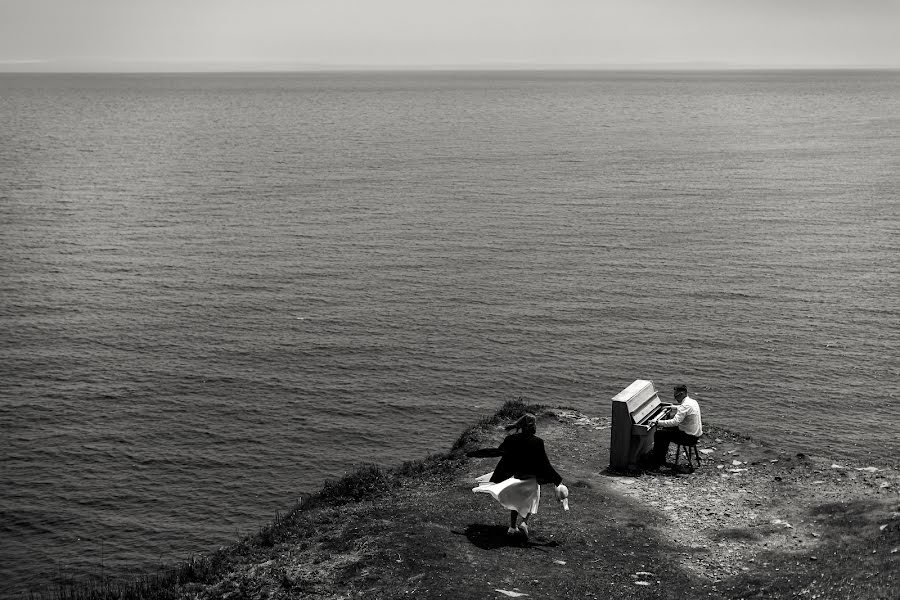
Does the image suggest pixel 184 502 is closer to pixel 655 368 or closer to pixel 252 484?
pixel 252 484

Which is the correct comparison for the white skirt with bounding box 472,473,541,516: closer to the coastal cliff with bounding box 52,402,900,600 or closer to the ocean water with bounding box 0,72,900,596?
the coastal cliff with bounding box 52,402,900,600

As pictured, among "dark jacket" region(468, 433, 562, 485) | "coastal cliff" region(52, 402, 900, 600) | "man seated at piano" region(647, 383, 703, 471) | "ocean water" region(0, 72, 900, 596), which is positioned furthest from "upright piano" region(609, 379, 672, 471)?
"dark jacket" region(468, 433, 562, 485)

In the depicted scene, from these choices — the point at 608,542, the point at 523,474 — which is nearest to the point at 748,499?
the point at 608,542

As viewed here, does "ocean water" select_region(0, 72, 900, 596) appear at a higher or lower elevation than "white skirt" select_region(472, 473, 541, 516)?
lower

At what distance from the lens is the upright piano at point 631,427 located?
23156 millimetres

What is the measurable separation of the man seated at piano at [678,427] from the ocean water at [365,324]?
1.48 meters

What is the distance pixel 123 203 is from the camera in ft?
284

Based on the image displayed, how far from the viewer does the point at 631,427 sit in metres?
23.3

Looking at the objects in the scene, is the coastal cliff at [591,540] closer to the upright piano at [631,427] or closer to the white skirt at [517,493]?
the upright piano at [631,427]

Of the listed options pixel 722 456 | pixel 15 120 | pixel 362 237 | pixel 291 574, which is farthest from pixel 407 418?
pixel 15 120

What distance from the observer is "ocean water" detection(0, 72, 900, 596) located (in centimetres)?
3688

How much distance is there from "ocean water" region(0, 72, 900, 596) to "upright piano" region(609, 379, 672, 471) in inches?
29.1

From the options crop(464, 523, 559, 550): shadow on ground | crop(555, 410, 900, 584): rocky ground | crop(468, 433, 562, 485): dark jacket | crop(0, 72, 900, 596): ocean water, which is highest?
crop(468, 433, 562, 485): dark jacket

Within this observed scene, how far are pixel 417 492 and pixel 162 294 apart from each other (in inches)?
1529
